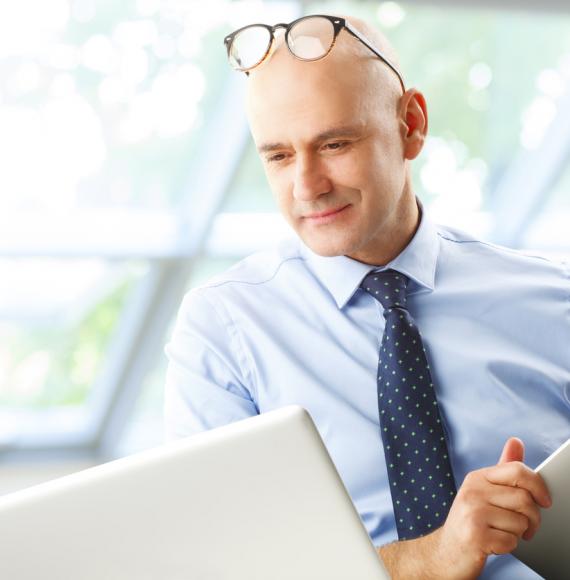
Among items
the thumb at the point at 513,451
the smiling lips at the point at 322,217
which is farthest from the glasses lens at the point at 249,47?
the thumb at the point at 513,451

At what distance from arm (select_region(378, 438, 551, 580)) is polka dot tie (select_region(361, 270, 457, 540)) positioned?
0.14 meters

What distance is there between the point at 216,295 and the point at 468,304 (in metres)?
0.43

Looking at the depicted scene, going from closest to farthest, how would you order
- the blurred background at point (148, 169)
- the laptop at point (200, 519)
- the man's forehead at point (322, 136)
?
the laptop at point (200, 519)
the man's forehead at point (322, 136)
the blurred background at point (148, 169)

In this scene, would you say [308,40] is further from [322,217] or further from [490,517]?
[490,517]

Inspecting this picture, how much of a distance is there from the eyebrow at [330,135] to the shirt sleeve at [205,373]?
11.1 inches

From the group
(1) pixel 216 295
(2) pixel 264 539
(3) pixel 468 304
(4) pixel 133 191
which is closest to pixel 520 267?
(3) pixel 468 304

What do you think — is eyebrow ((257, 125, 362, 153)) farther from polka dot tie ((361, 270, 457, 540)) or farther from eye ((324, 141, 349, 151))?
polka dot tie ((361, 270, 457, 540))

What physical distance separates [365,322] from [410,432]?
0.22m

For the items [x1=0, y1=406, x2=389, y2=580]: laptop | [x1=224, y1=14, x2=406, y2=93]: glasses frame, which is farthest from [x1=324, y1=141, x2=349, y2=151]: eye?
[x1=0, y1=406, x2=389, y2=580]: laptop

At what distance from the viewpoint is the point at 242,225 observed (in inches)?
167

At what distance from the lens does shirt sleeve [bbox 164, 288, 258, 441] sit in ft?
5.32

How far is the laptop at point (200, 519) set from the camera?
0.82 m

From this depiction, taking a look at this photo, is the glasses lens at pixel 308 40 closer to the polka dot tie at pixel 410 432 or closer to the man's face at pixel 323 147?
the man's face at pixel 323 147

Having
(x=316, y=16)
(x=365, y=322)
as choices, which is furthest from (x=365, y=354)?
(x=316, y=16)
